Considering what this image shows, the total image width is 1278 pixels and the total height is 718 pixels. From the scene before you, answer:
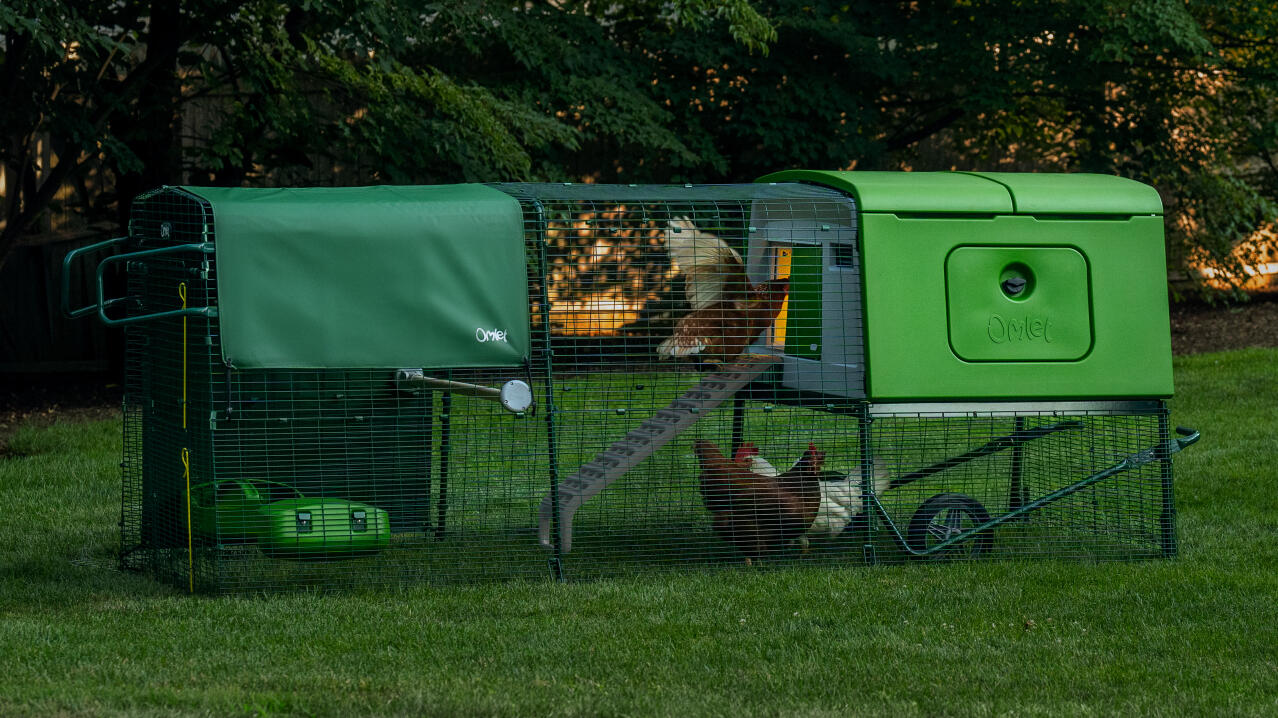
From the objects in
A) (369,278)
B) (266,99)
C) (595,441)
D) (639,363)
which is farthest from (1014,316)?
(266,99)

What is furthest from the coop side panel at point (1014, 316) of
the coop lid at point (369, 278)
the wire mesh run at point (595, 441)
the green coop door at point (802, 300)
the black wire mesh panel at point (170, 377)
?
the black wire mesh panel at point (170, 377)

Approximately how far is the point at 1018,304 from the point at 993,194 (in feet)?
1.62

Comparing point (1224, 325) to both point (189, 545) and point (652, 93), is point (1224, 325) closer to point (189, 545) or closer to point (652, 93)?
point (652, 93)

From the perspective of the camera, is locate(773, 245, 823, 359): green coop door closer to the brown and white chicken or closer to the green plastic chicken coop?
the green plastic chicken coop

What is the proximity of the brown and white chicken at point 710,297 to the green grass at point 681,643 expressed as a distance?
1.02 meters

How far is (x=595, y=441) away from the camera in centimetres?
611

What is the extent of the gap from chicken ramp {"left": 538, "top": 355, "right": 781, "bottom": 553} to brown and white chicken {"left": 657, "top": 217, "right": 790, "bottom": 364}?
11cm

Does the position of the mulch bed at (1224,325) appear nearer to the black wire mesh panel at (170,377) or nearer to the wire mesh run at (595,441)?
the wire mesh run at (595,441)

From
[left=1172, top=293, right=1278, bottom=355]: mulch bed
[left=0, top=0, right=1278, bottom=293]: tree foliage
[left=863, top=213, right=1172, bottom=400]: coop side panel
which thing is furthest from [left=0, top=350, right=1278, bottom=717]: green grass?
[left=1172, top=293, right=1278, bottom=355]: mulch bed

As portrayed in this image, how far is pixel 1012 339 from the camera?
5.95 m

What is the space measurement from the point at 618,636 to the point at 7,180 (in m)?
9.65

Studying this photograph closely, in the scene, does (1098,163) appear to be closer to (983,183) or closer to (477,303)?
(983,183)

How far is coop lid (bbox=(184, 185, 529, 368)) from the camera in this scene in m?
5.26

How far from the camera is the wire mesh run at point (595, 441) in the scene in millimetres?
5656
